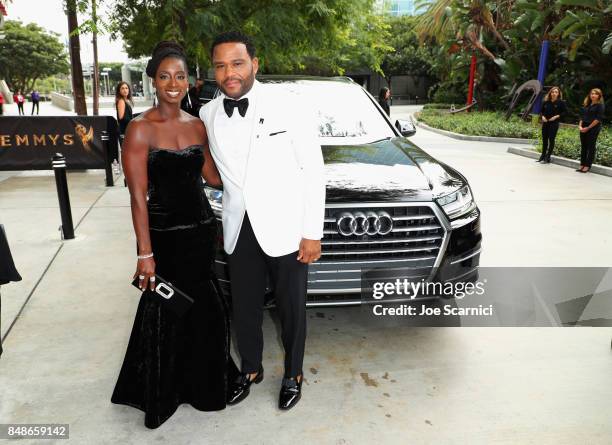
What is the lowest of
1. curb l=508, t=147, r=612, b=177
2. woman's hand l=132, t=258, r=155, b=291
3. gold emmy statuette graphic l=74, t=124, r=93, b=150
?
curb l=508, t=147, r=612, b=177

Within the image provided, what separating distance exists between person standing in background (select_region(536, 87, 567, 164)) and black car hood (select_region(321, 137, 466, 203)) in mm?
8201

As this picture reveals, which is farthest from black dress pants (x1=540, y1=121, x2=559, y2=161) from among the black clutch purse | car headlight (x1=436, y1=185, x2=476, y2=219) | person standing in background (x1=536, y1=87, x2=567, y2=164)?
the black clutch purse

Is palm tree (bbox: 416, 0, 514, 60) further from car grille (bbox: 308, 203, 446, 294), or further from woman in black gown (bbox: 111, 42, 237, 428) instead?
woman in black gown (bbox: 111, 42, 237, 428)

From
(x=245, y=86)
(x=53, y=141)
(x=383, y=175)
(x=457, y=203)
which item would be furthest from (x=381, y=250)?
(x=53, y=141)

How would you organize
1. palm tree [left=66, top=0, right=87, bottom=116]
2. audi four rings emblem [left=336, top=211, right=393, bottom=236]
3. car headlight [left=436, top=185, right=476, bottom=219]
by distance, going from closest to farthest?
audi four rings emblem [left=336, top=211, right=393, bottom=236], car headlight [left=436, top=185, right=476, bottom=219], palm tree [left=66, top=0, right=87, bottom=116]

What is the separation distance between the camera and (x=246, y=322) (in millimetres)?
2781

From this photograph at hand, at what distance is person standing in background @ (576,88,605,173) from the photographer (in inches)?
380

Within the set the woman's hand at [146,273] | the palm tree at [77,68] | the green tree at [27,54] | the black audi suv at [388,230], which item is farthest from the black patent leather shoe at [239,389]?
the green tree at [27,54]

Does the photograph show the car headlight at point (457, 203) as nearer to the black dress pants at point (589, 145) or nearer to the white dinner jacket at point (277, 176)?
the white dinner jacket at point (277, 176)

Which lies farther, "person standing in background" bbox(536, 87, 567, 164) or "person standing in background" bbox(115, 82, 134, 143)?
"person standing in background" bbox(536, 87, 567, 164)

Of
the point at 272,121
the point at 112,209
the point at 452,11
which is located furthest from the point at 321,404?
the point at 452,11

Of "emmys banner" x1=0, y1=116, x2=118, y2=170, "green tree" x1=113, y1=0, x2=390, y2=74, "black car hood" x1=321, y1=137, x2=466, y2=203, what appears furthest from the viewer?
"green tree" x1=113, y1=0, x2=390, y2=74

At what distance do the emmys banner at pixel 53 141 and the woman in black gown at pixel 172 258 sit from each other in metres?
6.96

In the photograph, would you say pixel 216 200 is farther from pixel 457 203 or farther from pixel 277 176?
pixel 457 203
